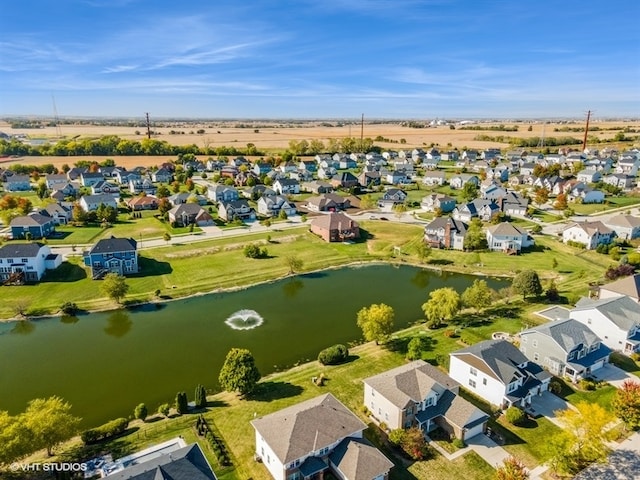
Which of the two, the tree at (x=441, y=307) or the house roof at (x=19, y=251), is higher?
the house roof at (x=19, y=251)

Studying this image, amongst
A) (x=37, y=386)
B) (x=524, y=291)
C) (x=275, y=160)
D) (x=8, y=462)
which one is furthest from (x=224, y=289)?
(x=275, y=160)

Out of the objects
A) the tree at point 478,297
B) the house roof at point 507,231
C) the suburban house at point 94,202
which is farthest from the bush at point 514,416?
the suburban house at point 94,202

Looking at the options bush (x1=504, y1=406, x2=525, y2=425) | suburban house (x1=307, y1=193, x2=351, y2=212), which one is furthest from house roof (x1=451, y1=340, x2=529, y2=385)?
suburban house (x1=307, y1=193, x2=351, y2=212)

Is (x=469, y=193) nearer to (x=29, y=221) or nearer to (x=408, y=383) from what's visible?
(x=408, y=383)

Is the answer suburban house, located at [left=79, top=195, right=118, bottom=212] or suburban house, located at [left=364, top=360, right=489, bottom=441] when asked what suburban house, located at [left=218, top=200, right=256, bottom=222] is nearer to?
suburban house, located at [left=79, top=195, right=118, bottom=212]

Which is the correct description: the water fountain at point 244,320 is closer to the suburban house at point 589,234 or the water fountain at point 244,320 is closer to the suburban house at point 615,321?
the suburban house at point 615,321

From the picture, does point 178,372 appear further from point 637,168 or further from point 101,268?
point 637,168
